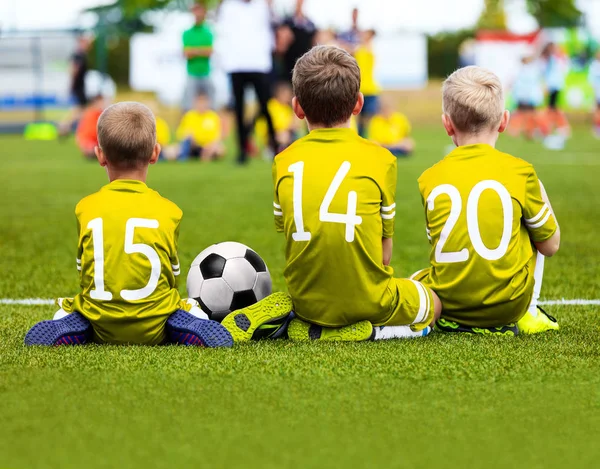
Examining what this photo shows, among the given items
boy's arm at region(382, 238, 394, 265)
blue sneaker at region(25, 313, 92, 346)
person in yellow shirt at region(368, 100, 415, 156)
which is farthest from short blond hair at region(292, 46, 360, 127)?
person in yellow shirt at region(368, 100, 415, 156)

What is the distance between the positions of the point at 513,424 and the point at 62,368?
1.51m

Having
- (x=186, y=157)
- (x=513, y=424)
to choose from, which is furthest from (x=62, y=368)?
(x=186, y=157)

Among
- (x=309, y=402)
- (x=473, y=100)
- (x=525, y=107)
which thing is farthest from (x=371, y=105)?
(x=309, y=402)

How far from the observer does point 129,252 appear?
345cm

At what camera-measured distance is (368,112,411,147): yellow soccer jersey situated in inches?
615

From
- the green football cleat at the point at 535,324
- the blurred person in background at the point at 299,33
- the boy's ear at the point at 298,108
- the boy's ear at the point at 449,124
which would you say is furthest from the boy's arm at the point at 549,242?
the blurred person in background at the point at 299,33

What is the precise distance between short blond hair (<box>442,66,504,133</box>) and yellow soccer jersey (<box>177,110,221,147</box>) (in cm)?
1128

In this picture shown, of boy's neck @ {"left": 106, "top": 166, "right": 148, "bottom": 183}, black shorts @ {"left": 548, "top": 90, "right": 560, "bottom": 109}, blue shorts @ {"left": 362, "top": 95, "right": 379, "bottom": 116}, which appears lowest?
black shorts @ {"left": 548, "top": 90, "right": 560, "bottom": 109}

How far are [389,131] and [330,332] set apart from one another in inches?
486

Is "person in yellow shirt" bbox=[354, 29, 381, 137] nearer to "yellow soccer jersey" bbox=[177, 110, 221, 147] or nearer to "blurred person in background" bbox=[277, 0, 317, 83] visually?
"blurred person in background" bbox=[277, 0, 317, 83]

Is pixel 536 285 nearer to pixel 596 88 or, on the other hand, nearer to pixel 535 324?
pixel 535 324

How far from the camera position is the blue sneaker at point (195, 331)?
345cm

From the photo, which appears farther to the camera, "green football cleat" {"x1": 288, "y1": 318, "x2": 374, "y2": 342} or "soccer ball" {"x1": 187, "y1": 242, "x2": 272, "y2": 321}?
"soccer ball" {"x1": 187, "y1": 242, "x2": 272, "y2": 321}

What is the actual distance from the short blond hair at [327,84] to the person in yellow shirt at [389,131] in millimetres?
11877
